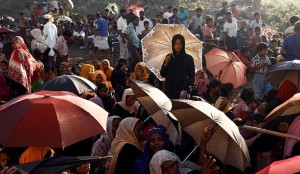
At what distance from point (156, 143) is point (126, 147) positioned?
1.11ft

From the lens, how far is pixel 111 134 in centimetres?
595

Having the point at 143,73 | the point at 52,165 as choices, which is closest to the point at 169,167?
the point at 52,165

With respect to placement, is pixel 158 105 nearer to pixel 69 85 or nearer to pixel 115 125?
pixel 115 125

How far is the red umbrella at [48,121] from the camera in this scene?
174 inches

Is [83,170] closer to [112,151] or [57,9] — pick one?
[112,151]

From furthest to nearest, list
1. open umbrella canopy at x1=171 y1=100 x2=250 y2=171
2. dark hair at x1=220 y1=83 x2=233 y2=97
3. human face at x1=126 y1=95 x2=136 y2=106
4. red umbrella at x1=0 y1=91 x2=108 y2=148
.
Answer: dark hair at x1=220 y1=83 x2=233 y2=97 → human face at x1=126 y1=95 x2=136 y2=106 → open umbrella canopy at x1=171 y1=100 x2=250 y2=171 → red umbrella at x1=0 y1=91 x2=108 y2=148

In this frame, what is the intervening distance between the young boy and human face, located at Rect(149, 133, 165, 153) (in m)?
4.63

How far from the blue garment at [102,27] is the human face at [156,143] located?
9852 millimetres

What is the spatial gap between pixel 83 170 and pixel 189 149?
1.47m

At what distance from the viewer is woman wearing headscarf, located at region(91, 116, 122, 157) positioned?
5.68 meters

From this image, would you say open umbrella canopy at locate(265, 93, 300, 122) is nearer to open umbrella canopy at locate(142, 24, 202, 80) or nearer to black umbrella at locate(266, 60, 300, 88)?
black umbrella at locate(266, 60, 300, 88)

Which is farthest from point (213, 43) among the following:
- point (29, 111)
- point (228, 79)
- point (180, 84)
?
point (29, 111)

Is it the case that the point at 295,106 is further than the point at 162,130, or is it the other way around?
the point at 162,130

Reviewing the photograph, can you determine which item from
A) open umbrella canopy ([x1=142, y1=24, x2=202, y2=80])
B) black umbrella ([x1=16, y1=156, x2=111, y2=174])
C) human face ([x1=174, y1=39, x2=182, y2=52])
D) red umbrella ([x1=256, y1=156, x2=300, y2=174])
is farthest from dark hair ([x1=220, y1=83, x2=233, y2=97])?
red umbrella ([x1=256, y1=156, x2=300, y2=174])
